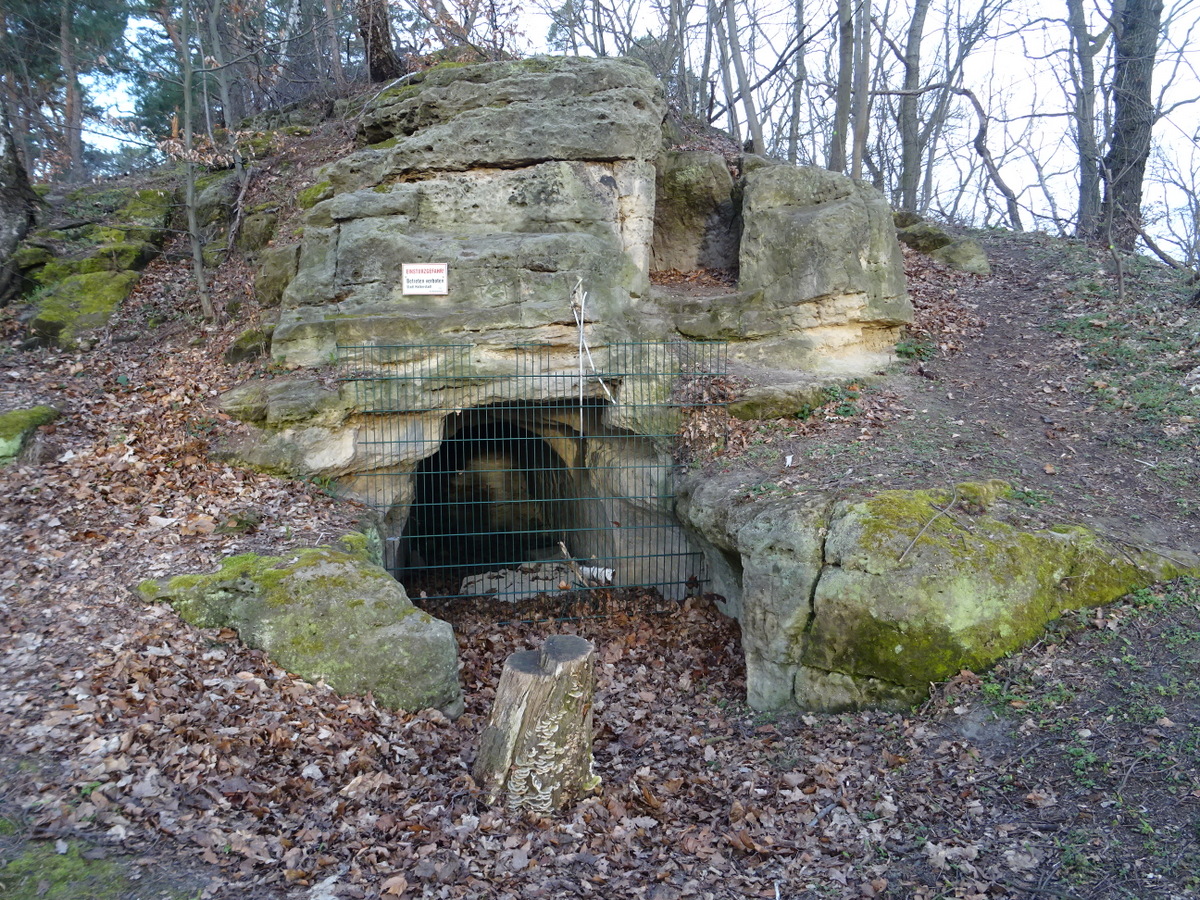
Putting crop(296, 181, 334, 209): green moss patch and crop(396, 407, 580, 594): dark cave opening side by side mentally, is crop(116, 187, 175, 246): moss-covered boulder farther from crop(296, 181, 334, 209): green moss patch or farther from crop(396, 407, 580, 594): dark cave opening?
crop(396, 407, 580, 594): dark cave opening

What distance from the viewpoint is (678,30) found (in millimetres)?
16203

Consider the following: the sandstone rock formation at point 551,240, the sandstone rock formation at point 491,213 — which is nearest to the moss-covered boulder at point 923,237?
the sandstone rock formation at point 551,240

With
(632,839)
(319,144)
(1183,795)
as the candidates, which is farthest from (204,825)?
(319,144)

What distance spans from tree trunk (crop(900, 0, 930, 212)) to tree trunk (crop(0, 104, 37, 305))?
15858 mm

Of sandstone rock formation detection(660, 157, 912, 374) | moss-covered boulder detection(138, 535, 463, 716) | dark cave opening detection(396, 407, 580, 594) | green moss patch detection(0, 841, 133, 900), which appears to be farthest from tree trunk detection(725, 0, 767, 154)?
green moss patch detection(0, 841, 133, 900)

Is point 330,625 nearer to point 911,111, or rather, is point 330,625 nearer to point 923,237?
point 923,237

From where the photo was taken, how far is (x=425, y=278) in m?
8.81

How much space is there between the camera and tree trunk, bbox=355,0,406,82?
12336 mm

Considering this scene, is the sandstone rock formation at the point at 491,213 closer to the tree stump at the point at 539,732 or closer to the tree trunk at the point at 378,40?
the tree trunk at the point at 378,40

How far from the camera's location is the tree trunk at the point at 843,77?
1234 cm

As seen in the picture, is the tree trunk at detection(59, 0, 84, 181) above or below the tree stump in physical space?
above

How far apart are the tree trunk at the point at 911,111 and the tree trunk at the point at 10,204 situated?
1586cm

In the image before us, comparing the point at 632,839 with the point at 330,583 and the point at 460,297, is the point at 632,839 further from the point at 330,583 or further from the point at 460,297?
the point at 460,297

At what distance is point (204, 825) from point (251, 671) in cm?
148
